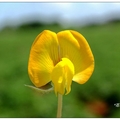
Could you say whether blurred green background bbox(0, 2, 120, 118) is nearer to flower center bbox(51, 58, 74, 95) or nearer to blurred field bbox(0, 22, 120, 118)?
blurred field bbox(0, 22, 120, 118)

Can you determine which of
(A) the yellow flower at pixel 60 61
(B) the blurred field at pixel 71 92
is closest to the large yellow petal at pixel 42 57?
(A) the yellow flower at pixel 60 61

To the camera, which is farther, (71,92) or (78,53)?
(71,92)

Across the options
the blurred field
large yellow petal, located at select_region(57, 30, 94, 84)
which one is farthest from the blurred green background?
large yellow petal, located at select_region(57, 30, 94, 84)

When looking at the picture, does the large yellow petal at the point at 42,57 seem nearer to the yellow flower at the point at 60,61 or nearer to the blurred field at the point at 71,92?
the yellow flower at the point at 60,61

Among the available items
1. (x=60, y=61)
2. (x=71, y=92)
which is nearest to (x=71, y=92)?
(x=71, y=92)

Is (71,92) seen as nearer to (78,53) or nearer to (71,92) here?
(71,92)

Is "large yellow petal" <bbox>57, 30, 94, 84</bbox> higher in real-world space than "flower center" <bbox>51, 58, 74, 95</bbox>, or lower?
higher
